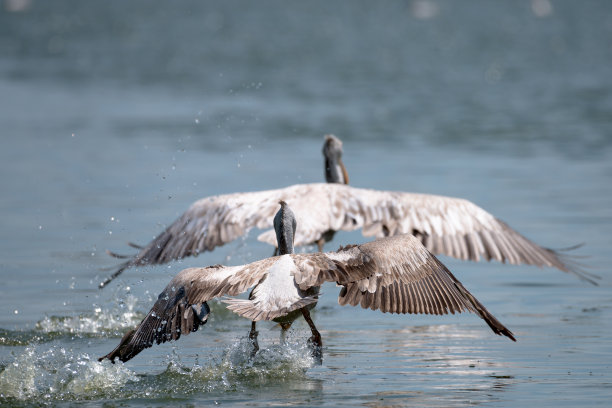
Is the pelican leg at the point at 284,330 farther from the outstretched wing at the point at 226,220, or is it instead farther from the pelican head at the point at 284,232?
the outstretched wing at the point at 226,220

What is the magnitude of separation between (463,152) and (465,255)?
27.5 feet

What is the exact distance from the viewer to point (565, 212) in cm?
1351

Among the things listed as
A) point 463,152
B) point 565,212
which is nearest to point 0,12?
point 463,152

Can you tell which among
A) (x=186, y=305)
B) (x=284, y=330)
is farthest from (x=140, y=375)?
(x=284, y=330)

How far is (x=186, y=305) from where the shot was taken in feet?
23.1

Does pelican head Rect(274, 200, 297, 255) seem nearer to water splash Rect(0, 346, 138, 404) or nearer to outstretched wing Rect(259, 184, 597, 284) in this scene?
water splash Rect(0, 346, 138, 404)

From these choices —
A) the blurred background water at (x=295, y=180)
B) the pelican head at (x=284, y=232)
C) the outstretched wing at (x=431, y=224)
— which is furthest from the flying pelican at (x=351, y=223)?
the pelican head at (x=284, y=232)

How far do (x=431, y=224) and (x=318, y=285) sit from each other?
122 inches

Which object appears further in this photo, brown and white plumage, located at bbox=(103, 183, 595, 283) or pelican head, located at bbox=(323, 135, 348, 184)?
pelican head, located at bbox=(323, 135, 348, 184)

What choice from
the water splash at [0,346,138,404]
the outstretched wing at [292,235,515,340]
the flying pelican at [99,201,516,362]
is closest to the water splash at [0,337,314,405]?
the water splash at [0,346,138,404]

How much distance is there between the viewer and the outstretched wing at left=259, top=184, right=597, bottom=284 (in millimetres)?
9648

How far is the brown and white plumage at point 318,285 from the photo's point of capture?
6.93 metres

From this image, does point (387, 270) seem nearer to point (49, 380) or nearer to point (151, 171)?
point (49, 380)

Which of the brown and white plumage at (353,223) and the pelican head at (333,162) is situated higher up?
the pelican head at (333,162)
